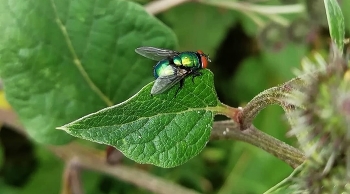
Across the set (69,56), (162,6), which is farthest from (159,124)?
(162,6)

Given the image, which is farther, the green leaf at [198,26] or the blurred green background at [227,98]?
the green leaf at [198,26]

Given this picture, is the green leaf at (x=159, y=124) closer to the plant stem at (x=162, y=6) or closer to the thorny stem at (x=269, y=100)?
the thorny stem at (x=269, y=100)

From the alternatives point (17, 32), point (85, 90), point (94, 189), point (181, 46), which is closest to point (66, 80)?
point (85, 90)

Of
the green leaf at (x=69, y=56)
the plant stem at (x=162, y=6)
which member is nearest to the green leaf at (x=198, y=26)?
the plant stem at (x=162, y=6)

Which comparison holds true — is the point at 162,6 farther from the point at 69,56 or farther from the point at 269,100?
the point at 269,100

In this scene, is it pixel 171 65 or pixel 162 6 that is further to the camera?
pixel 162 6

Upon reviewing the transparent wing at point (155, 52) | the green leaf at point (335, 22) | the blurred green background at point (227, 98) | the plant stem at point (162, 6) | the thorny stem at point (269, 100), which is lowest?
the blurred green background at point (227, 98)

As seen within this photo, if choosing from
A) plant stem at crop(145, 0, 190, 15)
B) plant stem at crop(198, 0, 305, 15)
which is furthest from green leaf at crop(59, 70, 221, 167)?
plant stem at crop(198, 0, 305, 15)
